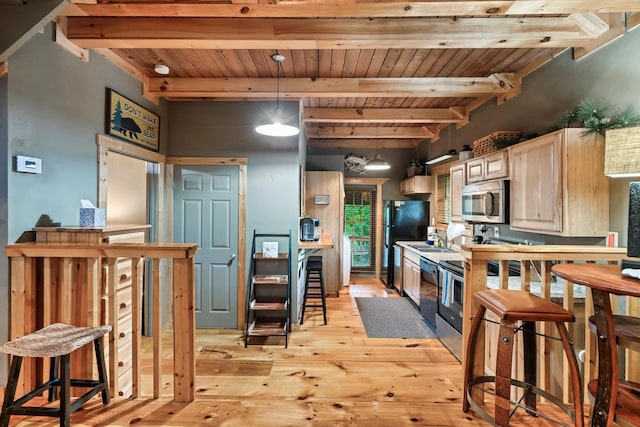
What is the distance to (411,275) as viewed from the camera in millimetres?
4445

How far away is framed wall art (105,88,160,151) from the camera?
2.59m

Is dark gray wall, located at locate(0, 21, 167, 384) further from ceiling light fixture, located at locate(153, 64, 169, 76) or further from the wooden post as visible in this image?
the wooden post

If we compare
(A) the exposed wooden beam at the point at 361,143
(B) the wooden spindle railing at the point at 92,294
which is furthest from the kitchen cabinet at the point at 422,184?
(B) the wooden spindle railing at the point at 92,294

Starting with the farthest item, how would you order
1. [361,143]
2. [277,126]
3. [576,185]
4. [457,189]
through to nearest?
[361,143], [457,189], [277,126], [576,185]

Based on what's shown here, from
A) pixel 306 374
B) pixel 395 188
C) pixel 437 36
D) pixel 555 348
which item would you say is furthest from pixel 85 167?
pixel 395 188

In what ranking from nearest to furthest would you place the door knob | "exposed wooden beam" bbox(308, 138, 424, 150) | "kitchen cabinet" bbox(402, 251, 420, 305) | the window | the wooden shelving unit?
1. the wooden shelving unit
2. the door knob
3. "kitchen cabinet" bbox(402, 251, 420, 305)
4. "exposed wooden beam" bbox(308, 138, 424, 150)
5. the window

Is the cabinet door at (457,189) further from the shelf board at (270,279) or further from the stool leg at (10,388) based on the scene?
the stool leg at (10,388)

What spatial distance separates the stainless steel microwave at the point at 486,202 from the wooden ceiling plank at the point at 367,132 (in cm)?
201

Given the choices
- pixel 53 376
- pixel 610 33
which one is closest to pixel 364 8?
pixel 610 33

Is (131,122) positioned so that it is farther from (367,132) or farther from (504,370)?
(367,132)

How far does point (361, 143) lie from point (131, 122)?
424 centimetres

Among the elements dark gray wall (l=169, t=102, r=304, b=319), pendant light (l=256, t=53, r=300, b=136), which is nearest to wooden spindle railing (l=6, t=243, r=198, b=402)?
pendant light (l=256, t=53, r=300, b=136)

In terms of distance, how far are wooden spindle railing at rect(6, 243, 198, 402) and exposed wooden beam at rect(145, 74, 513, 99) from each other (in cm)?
201

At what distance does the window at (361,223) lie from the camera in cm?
640
